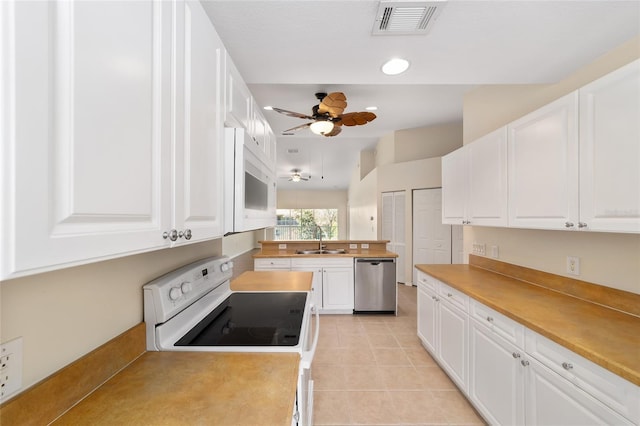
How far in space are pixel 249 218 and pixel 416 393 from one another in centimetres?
193

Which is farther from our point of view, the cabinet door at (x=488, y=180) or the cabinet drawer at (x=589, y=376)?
the cabinet door at (x=488, y=180)

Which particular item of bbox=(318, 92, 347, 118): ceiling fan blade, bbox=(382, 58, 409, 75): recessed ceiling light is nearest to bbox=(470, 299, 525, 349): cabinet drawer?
bbox=(382, 58, 409, 75): recessed ceiling light

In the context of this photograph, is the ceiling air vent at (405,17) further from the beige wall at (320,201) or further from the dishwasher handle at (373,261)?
the beige wall at (320,201)

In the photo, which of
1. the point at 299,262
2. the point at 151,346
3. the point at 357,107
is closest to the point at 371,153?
the point at 357,107

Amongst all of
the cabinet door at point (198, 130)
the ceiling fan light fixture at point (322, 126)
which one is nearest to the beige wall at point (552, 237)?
the ceiling fan light fixture at point (322, 126)

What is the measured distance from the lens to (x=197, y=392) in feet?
2.86

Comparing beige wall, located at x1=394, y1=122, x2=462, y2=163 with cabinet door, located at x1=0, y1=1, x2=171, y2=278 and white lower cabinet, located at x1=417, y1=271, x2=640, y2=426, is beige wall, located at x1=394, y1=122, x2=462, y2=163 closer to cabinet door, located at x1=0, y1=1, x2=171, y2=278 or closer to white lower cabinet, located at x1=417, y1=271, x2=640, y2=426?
white lower cabinet, located at x1=417, y1=271, x2=640, y2=426

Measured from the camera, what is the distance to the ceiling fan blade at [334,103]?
2.77 metres

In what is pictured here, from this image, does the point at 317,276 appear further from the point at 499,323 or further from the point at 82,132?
the point at 82,132

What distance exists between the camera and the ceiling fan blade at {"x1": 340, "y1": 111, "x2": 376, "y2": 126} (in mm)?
3237

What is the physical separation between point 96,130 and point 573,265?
2.51 m

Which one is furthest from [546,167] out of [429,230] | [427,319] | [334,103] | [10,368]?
[429,230]

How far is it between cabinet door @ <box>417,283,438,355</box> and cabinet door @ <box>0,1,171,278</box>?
2.39 m

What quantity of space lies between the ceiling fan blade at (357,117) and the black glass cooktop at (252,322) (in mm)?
2262
